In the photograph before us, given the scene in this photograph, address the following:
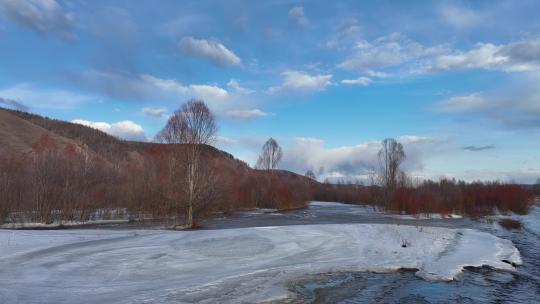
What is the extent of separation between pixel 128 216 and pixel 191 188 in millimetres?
14358

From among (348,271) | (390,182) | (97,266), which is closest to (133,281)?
(97,266)

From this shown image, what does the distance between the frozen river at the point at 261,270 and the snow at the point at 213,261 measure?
3 centimetres

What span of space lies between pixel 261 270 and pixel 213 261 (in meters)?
2.22

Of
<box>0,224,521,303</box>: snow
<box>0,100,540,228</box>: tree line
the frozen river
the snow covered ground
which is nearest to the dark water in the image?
the frozen river

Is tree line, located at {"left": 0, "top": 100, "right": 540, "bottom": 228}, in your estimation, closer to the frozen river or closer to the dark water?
the frozen river

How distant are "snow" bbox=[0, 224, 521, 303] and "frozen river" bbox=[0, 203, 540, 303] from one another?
32 millimetres

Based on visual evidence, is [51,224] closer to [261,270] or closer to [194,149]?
[194,149]

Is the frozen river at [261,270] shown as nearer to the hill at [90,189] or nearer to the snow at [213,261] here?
the snow at [213,261]

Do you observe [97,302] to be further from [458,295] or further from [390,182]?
[390,182]

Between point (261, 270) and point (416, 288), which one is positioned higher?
point (261, 270)

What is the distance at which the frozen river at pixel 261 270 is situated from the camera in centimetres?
1149

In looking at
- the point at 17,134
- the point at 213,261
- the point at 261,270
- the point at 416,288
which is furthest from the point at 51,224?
the point at 17,134

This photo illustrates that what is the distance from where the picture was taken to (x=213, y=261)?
16.1m

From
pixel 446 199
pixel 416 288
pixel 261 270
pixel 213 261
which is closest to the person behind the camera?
pixel 416 288
